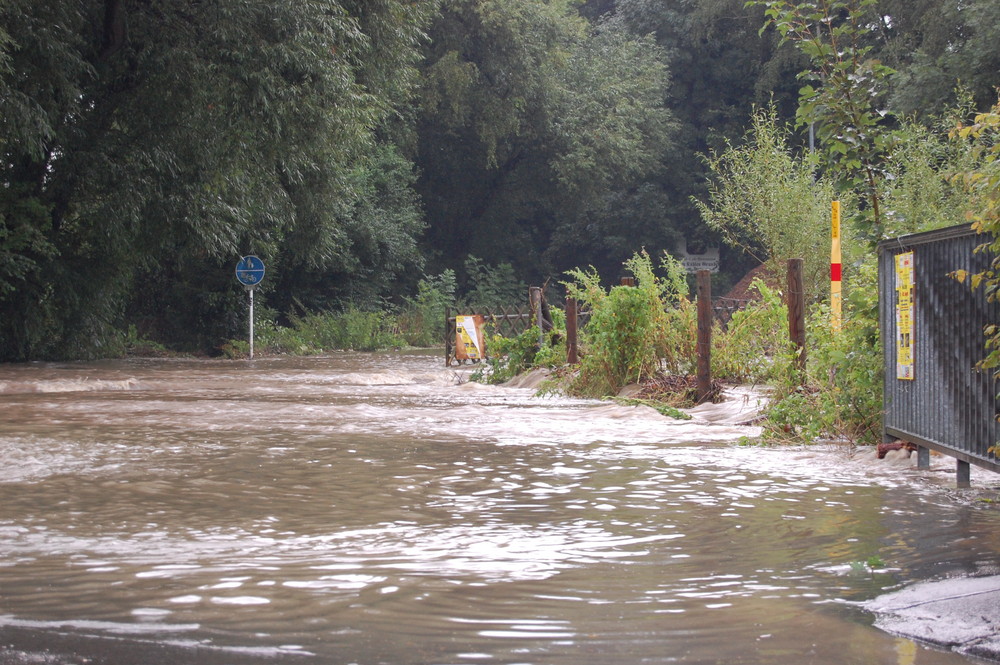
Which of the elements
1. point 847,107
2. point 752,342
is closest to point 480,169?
point 752,342

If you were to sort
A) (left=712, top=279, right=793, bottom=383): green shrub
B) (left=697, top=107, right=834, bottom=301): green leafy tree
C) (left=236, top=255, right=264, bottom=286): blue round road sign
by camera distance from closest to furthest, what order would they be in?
1. (left=712, top=279, right=793, bottom=383): green shrub
2. (left=697, top=107, right=834, bottom=301): green leafy tree
3. (left=236, top=255, right=264, bottom=286): blue round road sign

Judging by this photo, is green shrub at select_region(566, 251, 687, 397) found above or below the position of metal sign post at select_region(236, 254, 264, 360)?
below

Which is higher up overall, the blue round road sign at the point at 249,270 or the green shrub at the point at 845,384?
the blue round road sign at the point at 249,270

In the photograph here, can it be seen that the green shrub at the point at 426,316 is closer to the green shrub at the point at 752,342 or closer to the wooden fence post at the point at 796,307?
the green shrub at the point at 752,342

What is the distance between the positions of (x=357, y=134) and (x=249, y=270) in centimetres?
707

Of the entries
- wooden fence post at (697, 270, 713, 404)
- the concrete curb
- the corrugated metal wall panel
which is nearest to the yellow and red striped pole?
wooden fence post at (697, 270, 713, 404)

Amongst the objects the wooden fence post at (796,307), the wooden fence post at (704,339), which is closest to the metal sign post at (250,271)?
the wooden fence post at (704,339)

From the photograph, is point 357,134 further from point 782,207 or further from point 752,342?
point 752,342

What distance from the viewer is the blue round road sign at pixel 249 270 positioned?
30.2m

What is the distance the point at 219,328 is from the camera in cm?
3366

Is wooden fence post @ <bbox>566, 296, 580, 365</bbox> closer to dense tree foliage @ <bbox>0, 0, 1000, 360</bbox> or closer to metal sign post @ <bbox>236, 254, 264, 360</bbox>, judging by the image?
dense tree foliage @ <bbox>0, 0, 1000, 360</bbox>

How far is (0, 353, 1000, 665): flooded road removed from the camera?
12.9 feet

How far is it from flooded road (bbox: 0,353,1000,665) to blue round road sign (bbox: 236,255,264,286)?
19281 millimetres

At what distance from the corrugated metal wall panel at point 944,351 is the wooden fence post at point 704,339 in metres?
5.63
